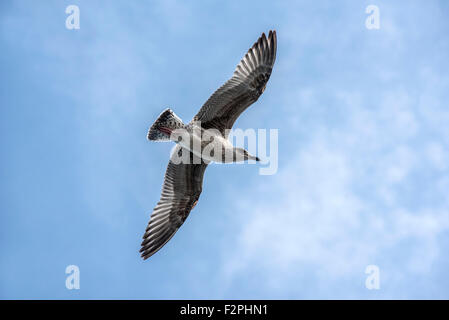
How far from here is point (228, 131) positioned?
11172 mm

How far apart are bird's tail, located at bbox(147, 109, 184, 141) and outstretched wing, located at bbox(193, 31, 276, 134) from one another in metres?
0.40

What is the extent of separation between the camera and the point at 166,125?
11.1 m

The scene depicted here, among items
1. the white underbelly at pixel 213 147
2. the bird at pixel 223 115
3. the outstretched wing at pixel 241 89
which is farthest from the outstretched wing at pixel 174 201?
the outstretched wing at pixel 241 89

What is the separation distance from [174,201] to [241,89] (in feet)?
9.55

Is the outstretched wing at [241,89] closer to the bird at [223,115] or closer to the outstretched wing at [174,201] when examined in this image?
the bird at [223,115]

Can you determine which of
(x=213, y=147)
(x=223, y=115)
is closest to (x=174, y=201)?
(x=213, y=147)

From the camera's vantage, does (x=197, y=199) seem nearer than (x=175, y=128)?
No

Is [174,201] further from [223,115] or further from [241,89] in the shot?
[241,89]

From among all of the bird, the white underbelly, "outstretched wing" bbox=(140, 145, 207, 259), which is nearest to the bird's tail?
the bird
